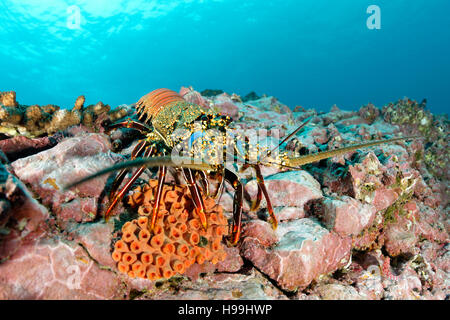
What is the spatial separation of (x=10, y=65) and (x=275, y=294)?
11214cm

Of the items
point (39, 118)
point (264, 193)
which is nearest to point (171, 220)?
point (264, 193)

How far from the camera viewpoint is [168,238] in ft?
7.28

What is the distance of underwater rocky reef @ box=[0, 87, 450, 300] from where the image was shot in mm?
1881

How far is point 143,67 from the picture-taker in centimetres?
12325

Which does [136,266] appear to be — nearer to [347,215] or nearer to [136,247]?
[136,247]

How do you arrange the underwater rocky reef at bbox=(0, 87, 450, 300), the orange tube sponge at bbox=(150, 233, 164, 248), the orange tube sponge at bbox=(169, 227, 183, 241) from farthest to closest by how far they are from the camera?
the orange tube sponge at bbox=(169, 227, 183, 241), the orange tube sponge at bbox=(150, 233, 164, 248), the underwater rocky reef at bbox=(0, 87, 450, 300)

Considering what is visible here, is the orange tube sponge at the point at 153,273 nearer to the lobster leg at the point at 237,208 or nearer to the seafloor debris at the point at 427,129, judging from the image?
the lobster leg at the point at 237,208

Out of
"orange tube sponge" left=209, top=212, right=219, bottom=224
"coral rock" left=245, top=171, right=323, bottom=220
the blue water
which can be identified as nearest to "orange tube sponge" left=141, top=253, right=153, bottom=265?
"orange tube sponge" left=209, top=212, right=219, bottom=224

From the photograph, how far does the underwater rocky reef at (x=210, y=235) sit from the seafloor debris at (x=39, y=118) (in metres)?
0.02

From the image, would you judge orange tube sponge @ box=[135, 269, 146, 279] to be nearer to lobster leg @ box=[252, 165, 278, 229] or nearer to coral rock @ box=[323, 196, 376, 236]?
lobster leg @ box=[252, 165, 278, 229]

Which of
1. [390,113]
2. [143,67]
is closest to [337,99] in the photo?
[143,67]

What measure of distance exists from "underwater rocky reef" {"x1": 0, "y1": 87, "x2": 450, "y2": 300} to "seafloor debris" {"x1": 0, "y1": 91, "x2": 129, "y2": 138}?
0.02 meters

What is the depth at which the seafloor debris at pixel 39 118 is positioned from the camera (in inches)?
156
